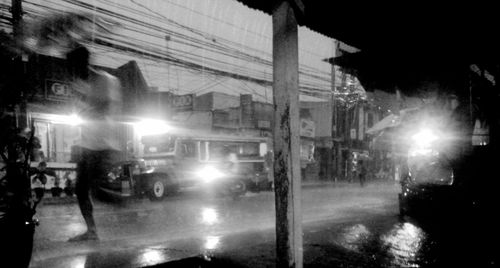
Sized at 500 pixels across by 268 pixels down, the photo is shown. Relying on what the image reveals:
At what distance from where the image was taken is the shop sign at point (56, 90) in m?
14.5

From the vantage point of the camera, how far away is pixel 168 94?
68.3ft

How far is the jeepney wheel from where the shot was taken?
12102 mm

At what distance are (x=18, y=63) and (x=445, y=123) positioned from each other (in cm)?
674

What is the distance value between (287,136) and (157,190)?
1014 cm

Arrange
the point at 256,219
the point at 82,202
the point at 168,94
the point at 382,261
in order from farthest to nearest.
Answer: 1. the point at 168,94
2. the point at 256,219
3. the point at 82,202
4. the point at 382,261

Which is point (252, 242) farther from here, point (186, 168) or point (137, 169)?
point (137, 169)

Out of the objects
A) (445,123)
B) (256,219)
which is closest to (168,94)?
(256,219)

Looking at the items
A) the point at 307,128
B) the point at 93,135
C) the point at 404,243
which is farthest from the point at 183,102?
the point at 404,243

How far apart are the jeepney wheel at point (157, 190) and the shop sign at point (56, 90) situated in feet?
19.3

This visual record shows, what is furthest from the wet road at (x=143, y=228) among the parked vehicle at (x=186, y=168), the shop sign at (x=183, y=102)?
the shop sign at (x=183, y=102)

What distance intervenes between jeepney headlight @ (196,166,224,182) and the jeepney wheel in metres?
1.35

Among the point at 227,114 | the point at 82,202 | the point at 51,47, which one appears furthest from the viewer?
the point at 227,114

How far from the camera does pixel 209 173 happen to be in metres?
13.1

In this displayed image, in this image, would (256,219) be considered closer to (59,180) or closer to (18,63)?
(18,63)
